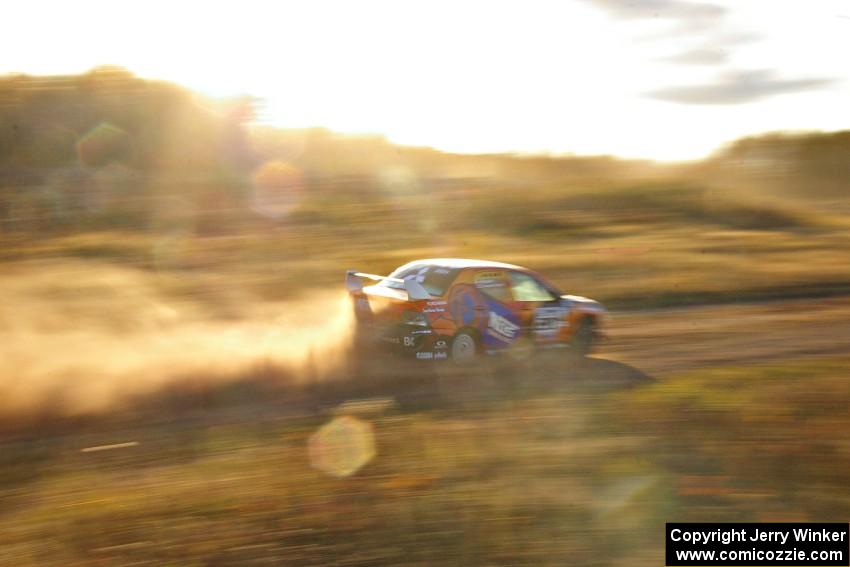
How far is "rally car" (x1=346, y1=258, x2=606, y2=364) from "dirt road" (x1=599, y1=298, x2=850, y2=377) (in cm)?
148

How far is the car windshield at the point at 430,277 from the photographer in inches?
380

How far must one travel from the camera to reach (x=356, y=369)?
383 inches

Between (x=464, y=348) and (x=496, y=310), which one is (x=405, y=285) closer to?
(x=464, y=348)

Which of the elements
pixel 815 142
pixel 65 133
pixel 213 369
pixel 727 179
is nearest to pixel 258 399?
pixel 213 369

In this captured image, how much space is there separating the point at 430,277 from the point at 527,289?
1.34 meters

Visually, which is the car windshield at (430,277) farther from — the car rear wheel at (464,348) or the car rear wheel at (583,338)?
the car rear wheel at (583,338)

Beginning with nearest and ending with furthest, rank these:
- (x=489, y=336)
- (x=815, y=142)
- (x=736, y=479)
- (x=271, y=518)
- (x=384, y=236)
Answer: (x=271, y=518), (x=736, y=479), (x=489, y=336), (x=384, y=236), (x=815, y=142)

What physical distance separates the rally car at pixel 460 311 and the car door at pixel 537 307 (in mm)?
12

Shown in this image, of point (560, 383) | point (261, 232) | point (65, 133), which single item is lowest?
point (560, 383)

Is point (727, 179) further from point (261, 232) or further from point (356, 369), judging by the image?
point (356, 369)

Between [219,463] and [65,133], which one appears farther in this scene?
[65,133]

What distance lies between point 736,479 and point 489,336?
4.27 meters
